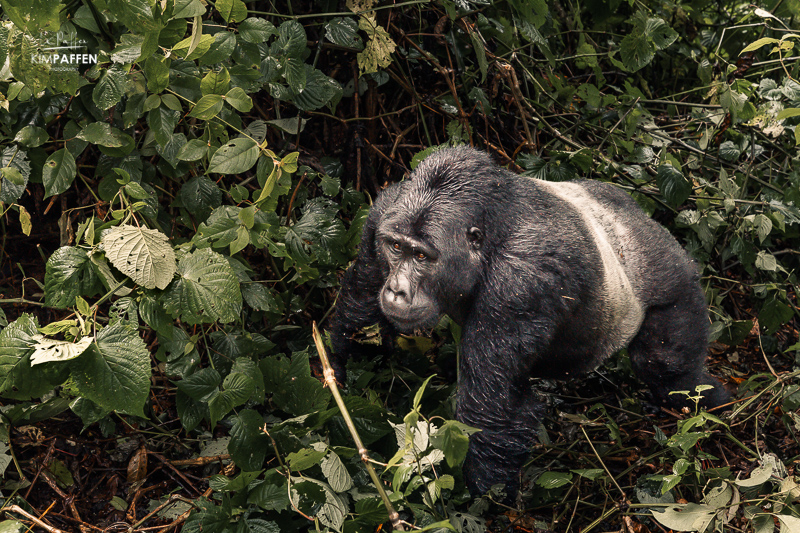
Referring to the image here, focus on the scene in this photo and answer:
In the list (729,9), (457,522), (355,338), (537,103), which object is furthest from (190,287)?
(729,9)

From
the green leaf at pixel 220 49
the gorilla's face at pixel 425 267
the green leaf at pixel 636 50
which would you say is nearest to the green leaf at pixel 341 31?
the green leaf at pixel 220 49

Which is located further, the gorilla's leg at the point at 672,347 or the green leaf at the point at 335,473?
the gorilla's leg at the point at 672,347

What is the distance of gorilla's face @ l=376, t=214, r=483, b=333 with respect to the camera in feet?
7.23

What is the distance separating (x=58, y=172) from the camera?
7.18ft

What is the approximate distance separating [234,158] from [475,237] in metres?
0.81

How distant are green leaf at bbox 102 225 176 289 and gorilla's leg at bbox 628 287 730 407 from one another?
1821 mm

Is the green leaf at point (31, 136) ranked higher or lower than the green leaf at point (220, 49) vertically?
lower

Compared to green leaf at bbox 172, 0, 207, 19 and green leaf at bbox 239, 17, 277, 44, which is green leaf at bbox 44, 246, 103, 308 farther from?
green leaf at bbox 239, 17, 277, 44

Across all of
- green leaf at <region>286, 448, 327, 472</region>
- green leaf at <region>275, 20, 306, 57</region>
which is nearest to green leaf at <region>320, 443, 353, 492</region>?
green leaf at <region>286, 448, 327, 472</region>

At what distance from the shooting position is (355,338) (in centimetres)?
271

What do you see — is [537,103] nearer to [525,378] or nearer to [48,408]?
[525,378]

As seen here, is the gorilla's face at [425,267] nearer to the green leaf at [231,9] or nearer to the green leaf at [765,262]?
the green leaf at [231,9]

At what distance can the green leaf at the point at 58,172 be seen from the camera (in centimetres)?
218

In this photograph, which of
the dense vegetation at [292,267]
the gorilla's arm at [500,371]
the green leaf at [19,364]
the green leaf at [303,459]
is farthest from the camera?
the gorilla's arm at [500,371]
